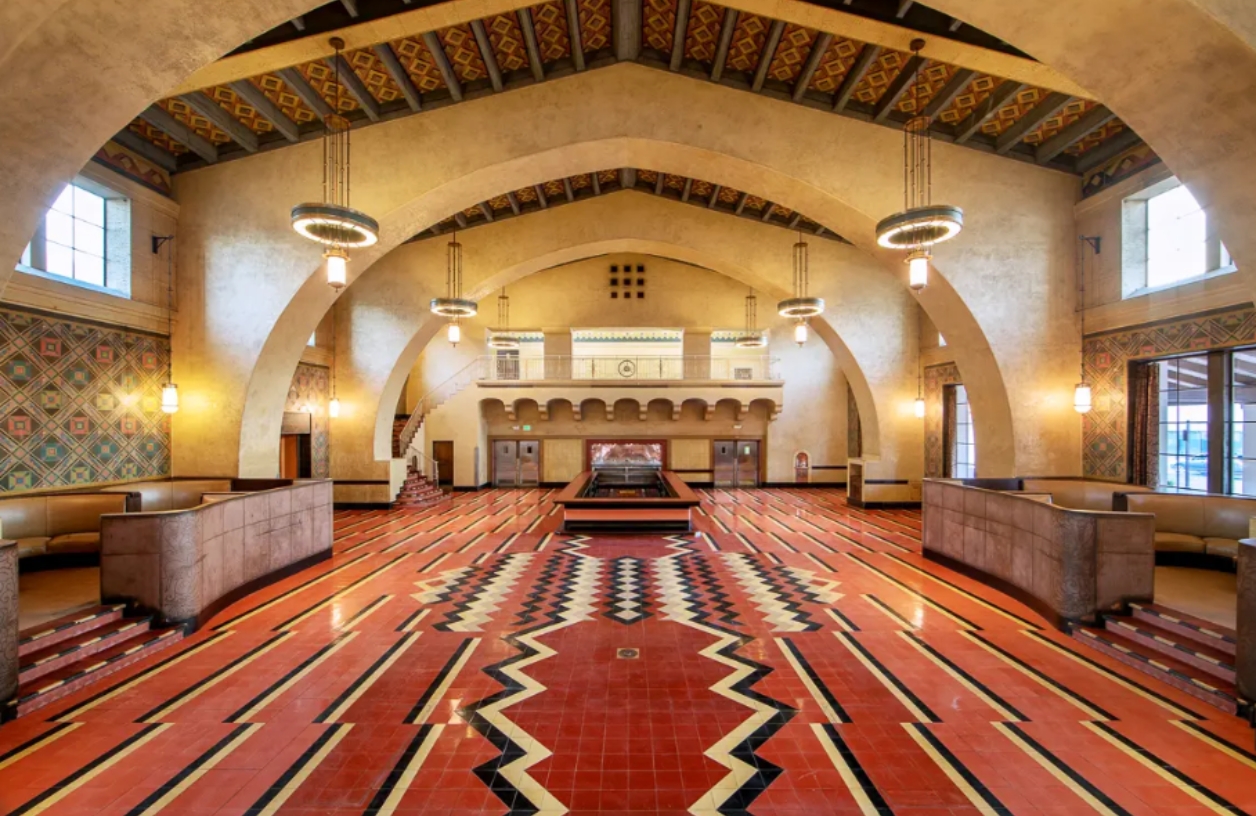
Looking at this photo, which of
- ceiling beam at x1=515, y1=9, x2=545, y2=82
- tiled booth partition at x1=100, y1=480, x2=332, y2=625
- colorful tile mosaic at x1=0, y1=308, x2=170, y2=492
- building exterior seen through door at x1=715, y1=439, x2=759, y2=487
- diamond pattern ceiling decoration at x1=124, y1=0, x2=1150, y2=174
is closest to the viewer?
tiled booth partition at x1=100, y1=480, x2=332, y2=625

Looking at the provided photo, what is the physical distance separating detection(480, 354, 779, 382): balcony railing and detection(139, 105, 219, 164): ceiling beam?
9.02 m

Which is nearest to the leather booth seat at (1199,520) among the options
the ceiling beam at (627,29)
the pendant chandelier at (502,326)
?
the ceiling beam at (627,29)

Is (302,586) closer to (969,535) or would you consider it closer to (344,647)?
(344,647)

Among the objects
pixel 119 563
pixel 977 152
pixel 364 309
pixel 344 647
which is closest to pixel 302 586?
pixel 119 563

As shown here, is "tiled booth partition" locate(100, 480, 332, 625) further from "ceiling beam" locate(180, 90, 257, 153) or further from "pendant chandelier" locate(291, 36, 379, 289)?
"ceiling beam" locate(180, 90, 257, 153)

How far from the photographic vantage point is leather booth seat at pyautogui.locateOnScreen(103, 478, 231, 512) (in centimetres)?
749

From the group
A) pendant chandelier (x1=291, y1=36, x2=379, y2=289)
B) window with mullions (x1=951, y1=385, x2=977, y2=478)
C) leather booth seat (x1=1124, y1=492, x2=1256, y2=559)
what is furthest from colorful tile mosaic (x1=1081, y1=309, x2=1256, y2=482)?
pendant chandelier (x1=291, y1=36, x2=379, y2=289)

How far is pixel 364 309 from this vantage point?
13109mm

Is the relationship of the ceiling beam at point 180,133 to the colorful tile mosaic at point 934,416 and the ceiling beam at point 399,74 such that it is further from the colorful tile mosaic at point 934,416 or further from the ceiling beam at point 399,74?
the colorful tile mosaic at point 934,416

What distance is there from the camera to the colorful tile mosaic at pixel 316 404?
12.1 meters

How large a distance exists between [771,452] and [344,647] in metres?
14.6

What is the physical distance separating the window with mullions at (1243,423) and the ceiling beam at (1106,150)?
332 cm

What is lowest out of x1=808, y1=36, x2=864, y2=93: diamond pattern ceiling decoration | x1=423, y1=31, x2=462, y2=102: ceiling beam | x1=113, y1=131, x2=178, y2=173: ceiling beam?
x1=113, y1=131, x2=178, y2=173: ceiling beam

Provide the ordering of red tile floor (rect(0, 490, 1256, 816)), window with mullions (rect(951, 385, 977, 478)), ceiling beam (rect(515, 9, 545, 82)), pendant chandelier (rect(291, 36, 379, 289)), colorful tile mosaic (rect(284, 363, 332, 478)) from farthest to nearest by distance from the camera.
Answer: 1. window with mullions (rect(951, 385, 977, 478))
2. colorful tile mosaic (rect(284, 363, 332, 478))
3. ceiling beam (rect(515, 9, 545, 82))
4. pendant chandelier (rect(291, 36, 379, 289))
5. red tile floor (rect(0, 490, 1256, 816))
